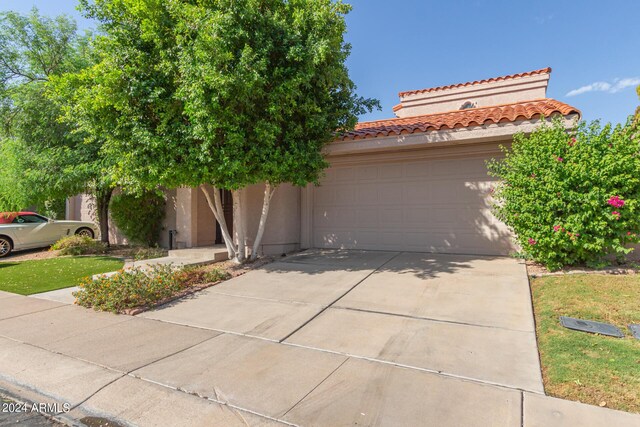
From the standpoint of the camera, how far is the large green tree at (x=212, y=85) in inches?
230

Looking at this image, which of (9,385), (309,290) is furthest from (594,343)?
(9,385)

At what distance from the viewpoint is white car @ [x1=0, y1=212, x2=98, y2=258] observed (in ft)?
36.8

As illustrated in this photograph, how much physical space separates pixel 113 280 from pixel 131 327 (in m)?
1.77

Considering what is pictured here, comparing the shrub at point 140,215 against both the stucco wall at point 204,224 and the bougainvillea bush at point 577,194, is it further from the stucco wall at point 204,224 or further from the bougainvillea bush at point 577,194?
the bougainvillea bush at point 577,194

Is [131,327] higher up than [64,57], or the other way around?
[64,57]

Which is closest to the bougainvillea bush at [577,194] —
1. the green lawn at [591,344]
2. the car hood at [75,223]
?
the green lawn at [591,344]

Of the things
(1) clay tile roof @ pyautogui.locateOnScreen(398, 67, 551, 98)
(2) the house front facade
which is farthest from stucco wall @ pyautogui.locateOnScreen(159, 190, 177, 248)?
(1) clay tile roof @ pyautogui.locateOnScreen(398, 67, 551, 98)

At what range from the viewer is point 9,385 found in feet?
10.5

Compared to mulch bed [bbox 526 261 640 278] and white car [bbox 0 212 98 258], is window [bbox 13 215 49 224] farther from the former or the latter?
mulch bed [bbox 526 261 640 278]

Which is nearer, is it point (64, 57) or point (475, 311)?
point (475, 311)

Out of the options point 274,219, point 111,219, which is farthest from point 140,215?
point 274,219

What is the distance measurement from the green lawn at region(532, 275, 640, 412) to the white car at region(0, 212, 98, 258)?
48.1 feet

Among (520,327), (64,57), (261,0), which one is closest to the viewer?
(520,327)

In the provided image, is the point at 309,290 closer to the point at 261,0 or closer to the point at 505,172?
the point at 505,172
